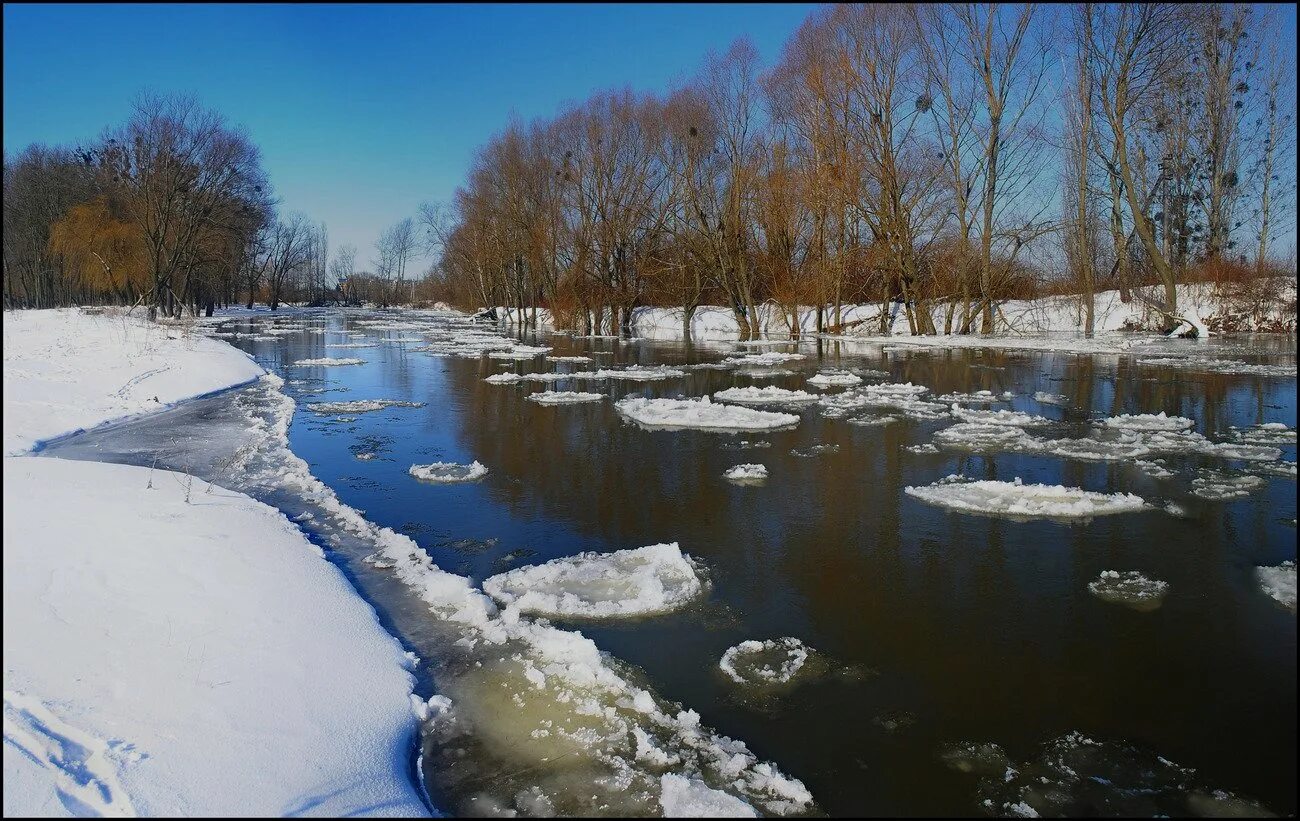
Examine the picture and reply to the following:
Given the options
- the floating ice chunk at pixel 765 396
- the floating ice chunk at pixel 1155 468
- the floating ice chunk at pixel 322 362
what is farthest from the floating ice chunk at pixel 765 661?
the floating ice chunk at pixel 322 362

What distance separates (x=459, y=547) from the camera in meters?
5.58

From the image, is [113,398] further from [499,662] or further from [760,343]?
[760,343]

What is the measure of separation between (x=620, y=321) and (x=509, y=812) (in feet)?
121

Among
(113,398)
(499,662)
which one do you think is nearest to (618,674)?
(499,662)

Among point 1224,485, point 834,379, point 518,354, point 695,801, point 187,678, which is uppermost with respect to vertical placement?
point 518,354

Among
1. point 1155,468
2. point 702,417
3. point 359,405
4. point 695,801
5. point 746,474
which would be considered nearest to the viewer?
point 695,801

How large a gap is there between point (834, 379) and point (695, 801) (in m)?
13.1

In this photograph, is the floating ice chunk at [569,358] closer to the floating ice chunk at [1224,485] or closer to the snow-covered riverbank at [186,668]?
the snow-covered riverbank at [186,668]

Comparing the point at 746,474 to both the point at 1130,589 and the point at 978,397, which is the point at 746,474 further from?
the point at 978,397

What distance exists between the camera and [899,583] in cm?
476

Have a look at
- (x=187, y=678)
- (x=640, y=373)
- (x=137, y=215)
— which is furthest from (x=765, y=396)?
(x=137, y=215)

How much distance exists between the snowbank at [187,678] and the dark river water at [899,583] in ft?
1.30

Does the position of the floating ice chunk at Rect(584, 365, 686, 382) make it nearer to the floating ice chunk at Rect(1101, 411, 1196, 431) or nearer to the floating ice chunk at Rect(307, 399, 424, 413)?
the floating ice chunk at Rect(307, 399, 424, 413)

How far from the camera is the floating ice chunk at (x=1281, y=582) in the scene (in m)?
4.39
